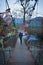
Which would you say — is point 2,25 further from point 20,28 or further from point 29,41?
point 29,41

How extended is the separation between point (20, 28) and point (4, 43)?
0.26 meters

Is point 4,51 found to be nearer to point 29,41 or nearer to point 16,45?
point 16,45

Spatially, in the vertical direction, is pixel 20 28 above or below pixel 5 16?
below

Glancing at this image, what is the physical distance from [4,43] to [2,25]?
199 millimetres

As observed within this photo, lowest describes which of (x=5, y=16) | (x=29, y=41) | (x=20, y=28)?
(x=29, y=41)

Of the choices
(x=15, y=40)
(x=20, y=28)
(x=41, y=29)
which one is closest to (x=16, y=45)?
(x=15, y=40)

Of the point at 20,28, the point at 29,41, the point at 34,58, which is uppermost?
the point at 20,28

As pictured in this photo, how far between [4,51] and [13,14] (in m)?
0.43

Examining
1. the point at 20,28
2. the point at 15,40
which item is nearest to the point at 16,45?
the point at 15,40

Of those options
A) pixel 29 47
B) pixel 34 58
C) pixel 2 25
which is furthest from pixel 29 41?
pixel 2 25

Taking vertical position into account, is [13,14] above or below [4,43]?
above

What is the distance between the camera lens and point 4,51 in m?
2.08

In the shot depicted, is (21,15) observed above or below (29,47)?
above

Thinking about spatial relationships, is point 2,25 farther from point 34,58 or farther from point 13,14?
point 34,58
